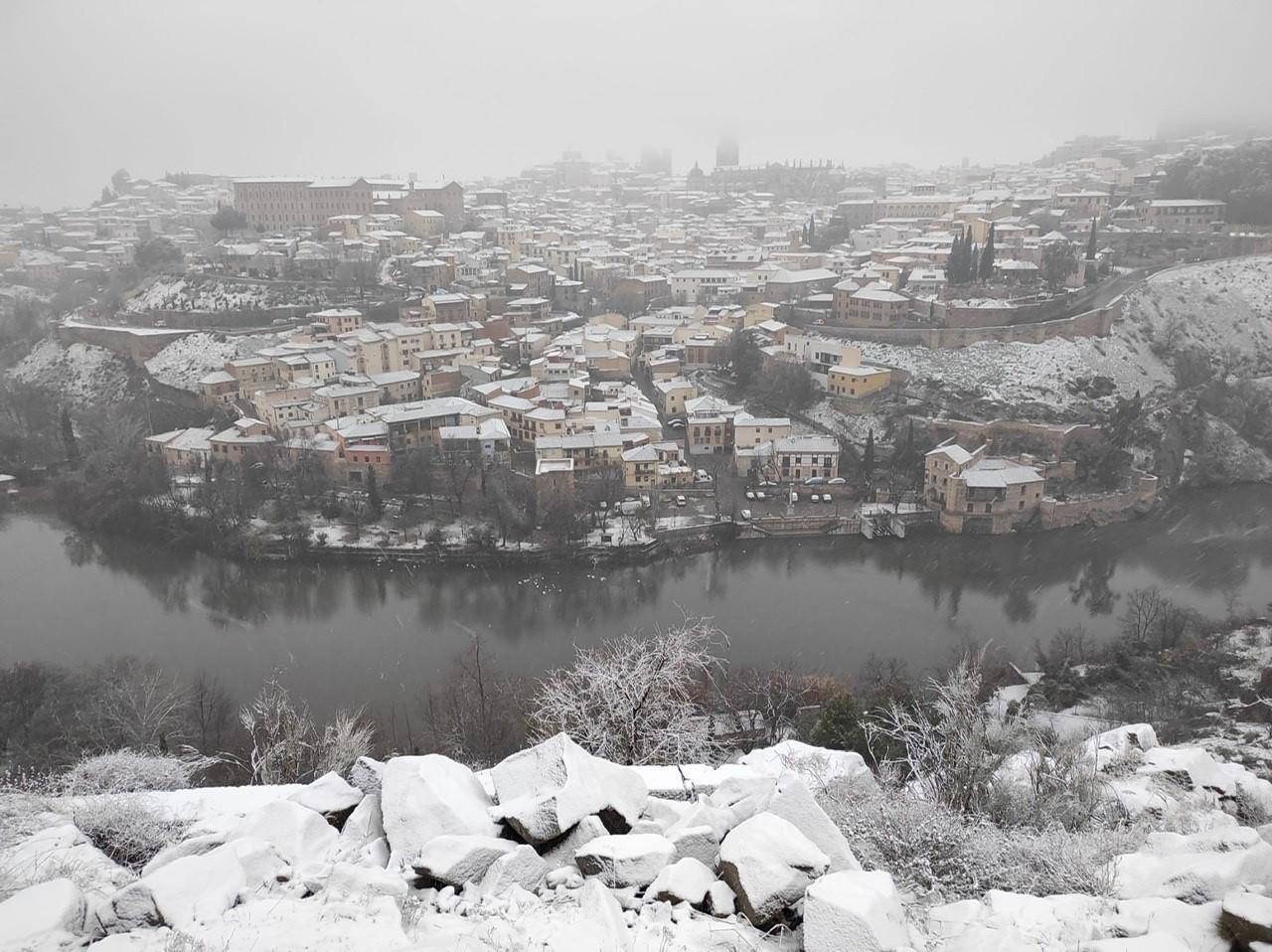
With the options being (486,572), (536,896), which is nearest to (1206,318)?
(486,572)

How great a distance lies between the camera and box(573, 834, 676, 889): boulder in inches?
90.8

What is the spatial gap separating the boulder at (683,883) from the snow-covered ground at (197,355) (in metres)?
15.0

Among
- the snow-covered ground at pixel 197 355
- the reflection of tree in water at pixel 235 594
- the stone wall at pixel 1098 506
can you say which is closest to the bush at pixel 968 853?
the reflection of tree in water at pixel 235 594

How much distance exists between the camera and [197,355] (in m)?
15.8

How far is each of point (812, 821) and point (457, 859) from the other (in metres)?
1.01

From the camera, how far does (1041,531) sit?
449 inches

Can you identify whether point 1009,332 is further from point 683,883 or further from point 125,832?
point 125,832

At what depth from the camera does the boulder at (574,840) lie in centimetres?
251

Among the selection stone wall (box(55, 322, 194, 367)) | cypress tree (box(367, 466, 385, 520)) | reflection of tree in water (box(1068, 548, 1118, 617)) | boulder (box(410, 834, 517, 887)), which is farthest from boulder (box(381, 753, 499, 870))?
stone wall (box(55, 322, 194, 367))

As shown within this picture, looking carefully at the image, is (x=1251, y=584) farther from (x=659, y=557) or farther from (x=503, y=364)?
(x=503, y=364)

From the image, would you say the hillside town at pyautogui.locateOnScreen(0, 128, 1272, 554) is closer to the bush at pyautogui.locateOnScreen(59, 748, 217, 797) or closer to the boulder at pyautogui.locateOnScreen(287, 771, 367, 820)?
the bush at pyautogui.locateOnScreen(59, 748, 217, 797)

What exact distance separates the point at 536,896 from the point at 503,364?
13.6 meters

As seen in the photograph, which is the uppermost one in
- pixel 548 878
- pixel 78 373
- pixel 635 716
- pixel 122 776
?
pixel 548 878

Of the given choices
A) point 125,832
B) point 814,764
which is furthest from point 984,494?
point 125,832
